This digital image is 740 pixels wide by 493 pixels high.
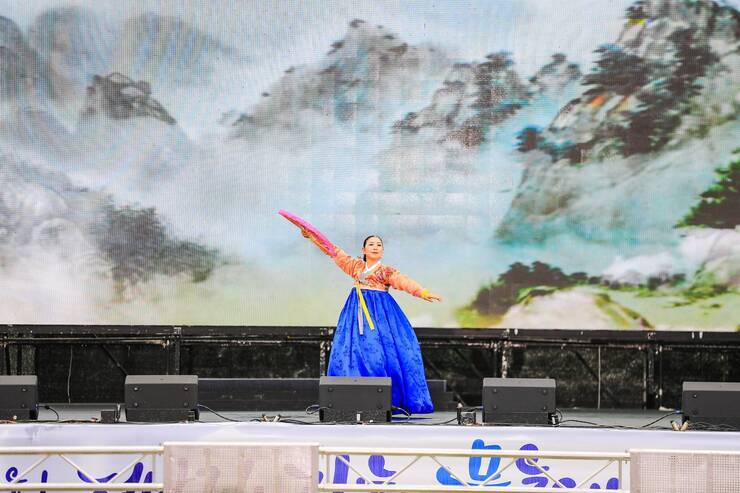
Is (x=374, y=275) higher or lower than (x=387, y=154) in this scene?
lower

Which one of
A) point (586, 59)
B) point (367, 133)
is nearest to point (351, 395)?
point (367, 133)

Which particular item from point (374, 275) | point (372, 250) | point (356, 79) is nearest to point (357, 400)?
point (374, 275)

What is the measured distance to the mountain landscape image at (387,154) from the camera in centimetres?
736

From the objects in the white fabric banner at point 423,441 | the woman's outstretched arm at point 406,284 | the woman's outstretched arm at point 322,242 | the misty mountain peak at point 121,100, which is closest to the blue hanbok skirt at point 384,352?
the woman's outstretched arm at point 406,284

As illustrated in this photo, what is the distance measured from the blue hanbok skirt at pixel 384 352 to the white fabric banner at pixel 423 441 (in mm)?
1311

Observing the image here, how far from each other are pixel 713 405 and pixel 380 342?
196 cm

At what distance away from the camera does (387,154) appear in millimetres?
7430

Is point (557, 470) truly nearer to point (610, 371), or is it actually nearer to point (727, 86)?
point (610, 371)

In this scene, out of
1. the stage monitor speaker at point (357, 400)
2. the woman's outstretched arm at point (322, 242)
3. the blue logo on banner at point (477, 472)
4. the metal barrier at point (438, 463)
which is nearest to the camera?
the metal barrier at point (438, 463)

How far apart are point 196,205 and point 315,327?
1.19m

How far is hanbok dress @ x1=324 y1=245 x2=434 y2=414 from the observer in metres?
6.43

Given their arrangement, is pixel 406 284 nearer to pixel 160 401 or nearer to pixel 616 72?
pixel 160 401

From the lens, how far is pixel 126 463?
493 centimetres

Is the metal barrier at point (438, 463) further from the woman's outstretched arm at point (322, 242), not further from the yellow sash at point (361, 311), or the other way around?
the woman's outstretched arm at point (322, 242)
